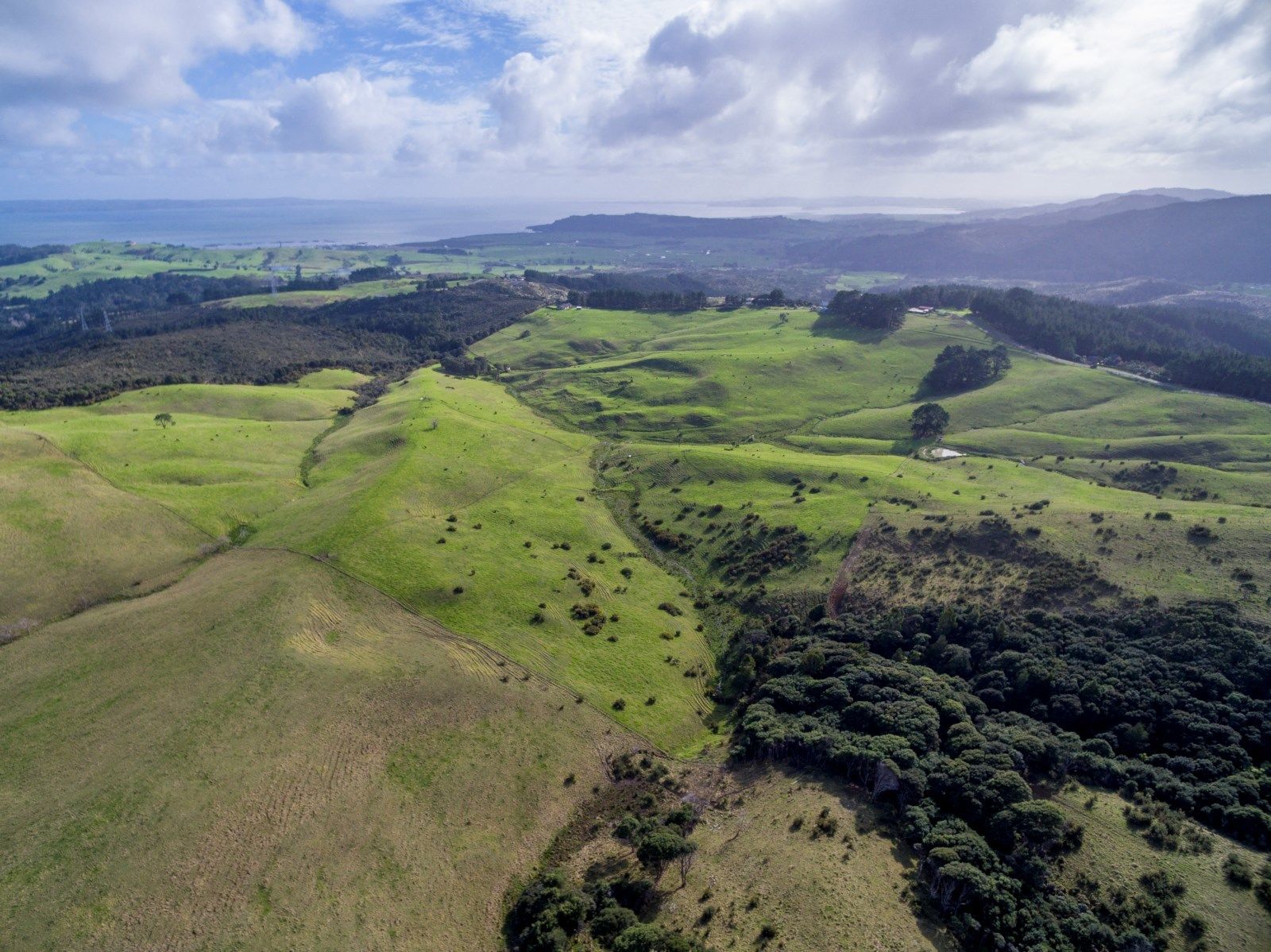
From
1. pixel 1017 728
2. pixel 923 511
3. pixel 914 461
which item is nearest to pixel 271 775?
pixel 1017 728

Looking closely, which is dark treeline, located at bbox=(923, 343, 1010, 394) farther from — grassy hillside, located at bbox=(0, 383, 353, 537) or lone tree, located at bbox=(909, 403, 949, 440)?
grassy hillside, located at bbox=(0, 383, 353, 537)

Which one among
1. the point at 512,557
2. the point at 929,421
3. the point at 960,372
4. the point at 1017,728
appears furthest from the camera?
the point at 960,372

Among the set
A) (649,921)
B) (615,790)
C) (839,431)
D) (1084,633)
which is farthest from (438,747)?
(839,431)

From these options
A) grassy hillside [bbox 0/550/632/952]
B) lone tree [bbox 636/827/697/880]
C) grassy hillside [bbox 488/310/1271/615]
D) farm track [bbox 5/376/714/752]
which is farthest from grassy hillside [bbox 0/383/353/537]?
lone tree [bbox 636/827/697/880]

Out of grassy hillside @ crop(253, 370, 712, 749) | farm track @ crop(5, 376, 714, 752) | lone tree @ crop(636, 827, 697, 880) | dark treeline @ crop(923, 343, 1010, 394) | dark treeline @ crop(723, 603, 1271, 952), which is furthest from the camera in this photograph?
dark treeline @ crop(923, 343, 1010, 394)

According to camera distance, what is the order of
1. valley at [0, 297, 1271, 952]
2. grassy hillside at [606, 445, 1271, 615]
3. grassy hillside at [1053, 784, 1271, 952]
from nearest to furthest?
grassy hillside at [1053, 784, 1271, 952]
valley at [0, 297, 1271, 952]
grassy hillside at [606, 445, 1271, 615]

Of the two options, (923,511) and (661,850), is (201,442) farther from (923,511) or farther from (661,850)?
(923,511)
